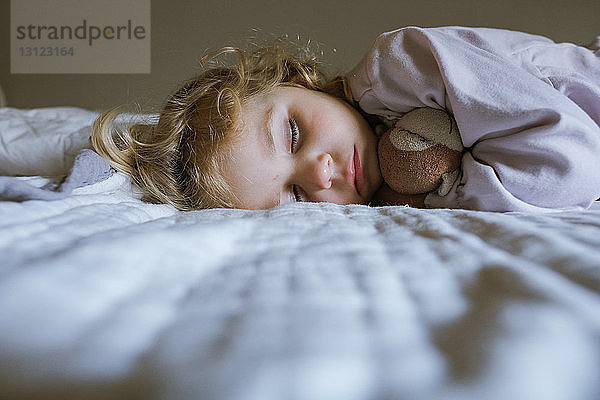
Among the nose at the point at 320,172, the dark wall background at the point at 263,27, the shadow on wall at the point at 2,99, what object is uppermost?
the dark wall background at the point at 263,27

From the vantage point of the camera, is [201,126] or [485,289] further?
[201,126]

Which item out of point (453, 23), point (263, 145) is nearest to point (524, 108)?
point (263, 145)

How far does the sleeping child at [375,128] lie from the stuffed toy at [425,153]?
0.7 inches

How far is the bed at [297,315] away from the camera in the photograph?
168mm

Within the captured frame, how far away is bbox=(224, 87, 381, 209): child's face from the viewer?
80 centimetres

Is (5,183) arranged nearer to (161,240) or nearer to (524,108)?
(161,240)

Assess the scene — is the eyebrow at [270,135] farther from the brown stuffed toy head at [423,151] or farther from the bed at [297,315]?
the bed at [297,315]

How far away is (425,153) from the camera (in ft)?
2.33

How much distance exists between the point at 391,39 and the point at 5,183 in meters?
0.61

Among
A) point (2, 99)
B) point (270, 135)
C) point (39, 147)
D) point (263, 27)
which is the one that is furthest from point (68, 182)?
point (2, 99)

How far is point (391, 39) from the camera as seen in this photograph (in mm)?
779

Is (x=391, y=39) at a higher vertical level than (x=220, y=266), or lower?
higher

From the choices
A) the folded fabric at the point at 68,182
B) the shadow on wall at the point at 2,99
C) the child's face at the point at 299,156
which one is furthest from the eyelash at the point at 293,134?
the shadow on wall at the point at 2,99

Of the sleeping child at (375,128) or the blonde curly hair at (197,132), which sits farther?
the blonde curly hair at (197,132)
